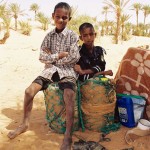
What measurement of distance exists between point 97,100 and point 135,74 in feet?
2.44

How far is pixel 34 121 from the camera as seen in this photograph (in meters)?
3.90

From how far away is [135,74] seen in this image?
373 cm

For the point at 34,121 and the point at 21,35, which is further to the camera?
the point at 21,35

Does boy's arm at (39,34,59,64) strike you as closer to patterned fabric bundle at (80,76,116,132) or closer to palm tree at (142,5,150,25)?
patterned fabric bundle at (80,76,116,132)

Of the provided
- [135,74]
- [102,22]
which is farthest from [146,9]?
[135,74]

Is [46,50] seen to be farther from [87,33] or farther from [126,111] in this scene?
[126,111]

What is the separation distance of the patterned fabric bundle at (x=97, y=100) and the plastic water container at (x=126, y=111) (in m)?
0.16

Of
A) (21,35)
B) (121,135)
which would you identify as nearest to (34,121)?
(121,135)

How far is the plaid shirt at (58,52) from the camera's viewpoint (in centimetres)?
339

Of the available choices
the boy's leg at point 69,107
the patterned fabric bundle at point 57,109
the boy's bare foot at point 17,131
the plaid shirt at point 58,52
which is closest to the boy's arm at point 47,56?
the plaid shirt at point 58,52

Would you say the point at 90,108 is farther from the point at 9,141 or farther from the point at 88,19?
the point at 88,19

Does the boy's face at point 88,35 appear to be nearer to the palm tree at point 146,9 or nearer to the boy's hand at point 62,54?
the boy's hand at point 62,54

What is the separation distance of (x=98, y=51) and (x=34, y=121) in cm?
140

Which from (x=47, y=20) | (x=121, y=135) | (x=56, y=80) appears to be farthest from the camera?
(x=47, y=20)
